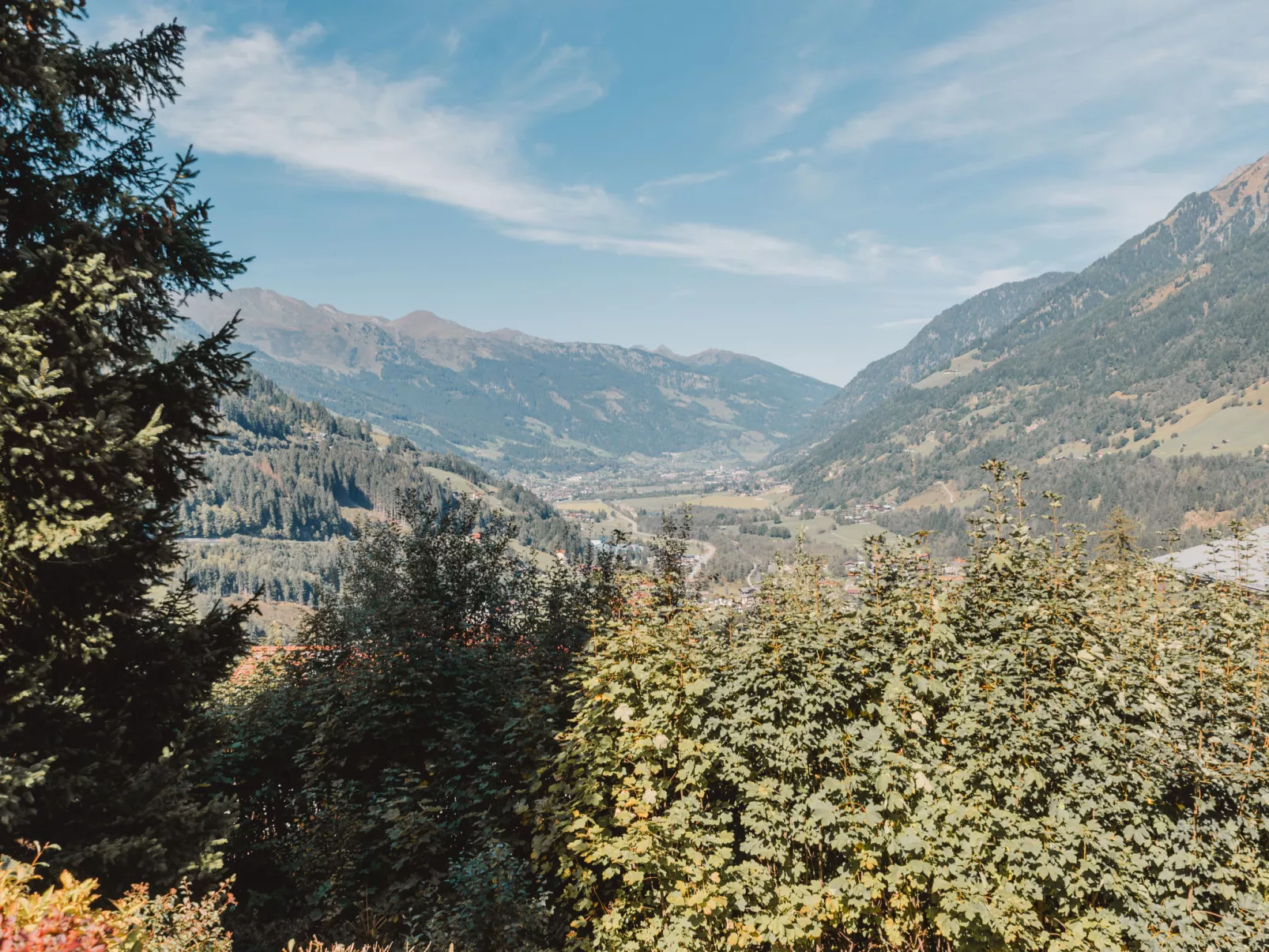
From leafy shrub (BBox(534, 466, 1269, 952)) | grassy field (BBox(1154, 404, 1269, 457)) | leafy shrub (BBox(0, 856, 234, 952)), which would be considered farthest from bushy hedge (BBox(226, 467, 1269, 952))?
grassy field (BBox(1154, 404, 1269, 457))

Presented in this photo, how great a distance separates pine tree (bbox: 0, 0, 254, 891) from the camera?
16.7ft

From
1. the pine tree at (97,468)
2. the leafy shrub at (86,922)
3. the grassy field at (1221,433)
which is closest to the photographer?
the leafy shrub at (86,922)

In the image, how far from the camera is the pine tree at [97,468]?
16.7ft

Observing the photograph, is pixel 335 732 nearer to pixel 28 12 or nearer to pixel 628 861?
pixel 628 861

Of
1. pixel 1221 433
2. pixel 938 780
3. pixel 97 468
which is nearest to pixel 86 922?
pixel 97 468

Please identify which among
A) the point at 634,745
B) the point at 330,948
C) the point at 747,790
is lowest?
the point at 330,948

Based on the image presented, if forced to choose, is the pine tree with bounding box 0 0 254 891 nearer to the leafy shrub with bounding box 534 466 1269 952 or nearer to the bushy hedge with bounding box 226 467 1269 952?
the bushy hedge with bounding box 226 467 1269 952

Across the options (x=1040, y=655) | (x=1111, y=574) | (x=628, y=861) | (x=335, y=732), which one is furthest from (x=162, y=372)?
(x=1111, y=574)

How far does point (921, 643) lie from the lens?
6.09m

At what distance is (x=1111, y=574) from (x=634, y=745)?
730cm

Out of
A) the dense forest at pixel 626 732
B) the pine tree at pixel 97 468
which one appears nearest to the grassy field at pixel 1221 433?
the dense forest at pixel 626 732

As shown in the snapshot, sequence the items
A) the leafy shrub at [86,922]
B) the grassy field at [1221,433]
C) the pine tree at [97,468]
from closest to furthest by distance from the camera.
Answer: the leafy shrub at [86,922]
the pine tree at [97,468]
the grassy field at [1221,433]

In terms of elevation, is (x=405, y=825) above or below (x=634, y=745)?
below

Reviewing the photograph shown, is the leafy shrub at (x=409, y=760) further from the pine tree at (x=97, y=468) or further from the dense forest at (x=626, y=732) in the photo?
the pine tree at (x=97, y=468)
